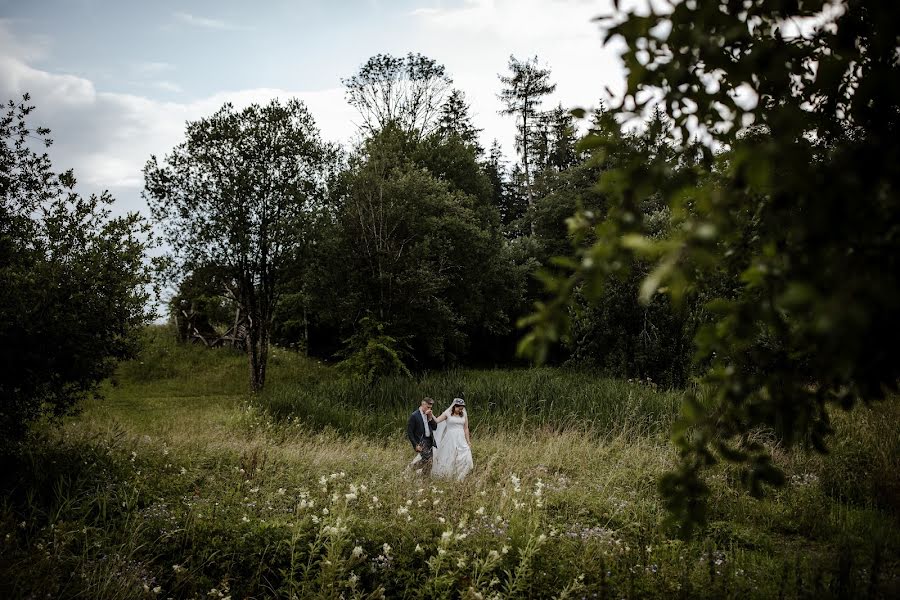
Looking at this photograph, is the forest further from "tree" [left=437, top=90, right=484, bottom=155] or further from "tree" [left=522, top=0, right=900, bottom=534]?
"tree" [left=437, top=90, right=484, bottom=155]

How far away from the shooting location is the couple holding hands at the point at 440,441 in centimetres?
859

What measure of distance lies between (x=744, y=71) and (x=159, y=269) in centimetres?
805

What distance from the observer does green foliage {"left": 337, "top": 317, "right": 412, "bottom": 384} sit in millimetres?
16359

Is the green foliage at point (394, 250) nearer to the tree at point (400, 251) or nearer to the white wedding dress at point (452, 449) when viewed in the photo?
the tree at point (400, 251)

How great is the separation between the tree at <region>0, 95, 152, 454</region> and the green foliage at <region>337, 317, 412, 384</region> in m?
9.39

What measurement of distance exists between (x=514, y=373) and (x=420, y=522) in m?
14.8

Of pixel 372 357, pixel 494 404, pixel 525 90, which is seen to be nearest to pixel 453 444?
pixel 494 404

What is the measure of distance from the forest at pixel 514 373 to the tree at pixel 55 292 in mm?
35

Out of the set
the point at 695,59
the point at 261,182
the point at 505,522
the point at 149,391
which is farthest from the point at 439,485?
the point at 149,391

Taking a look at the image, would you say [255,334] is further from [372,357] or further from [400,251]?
[400,251]

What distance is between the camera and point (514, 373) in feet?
64.0

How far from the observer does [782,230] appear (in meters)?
1.99

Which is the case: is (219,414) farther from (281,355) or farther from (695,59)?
(695,59)

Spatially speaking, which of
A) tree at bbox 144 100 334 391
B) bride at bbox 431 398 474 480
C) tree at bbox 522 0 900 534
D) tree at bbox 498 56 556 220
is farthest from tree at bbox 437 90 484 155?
tree at bbox 522 0 900 534
